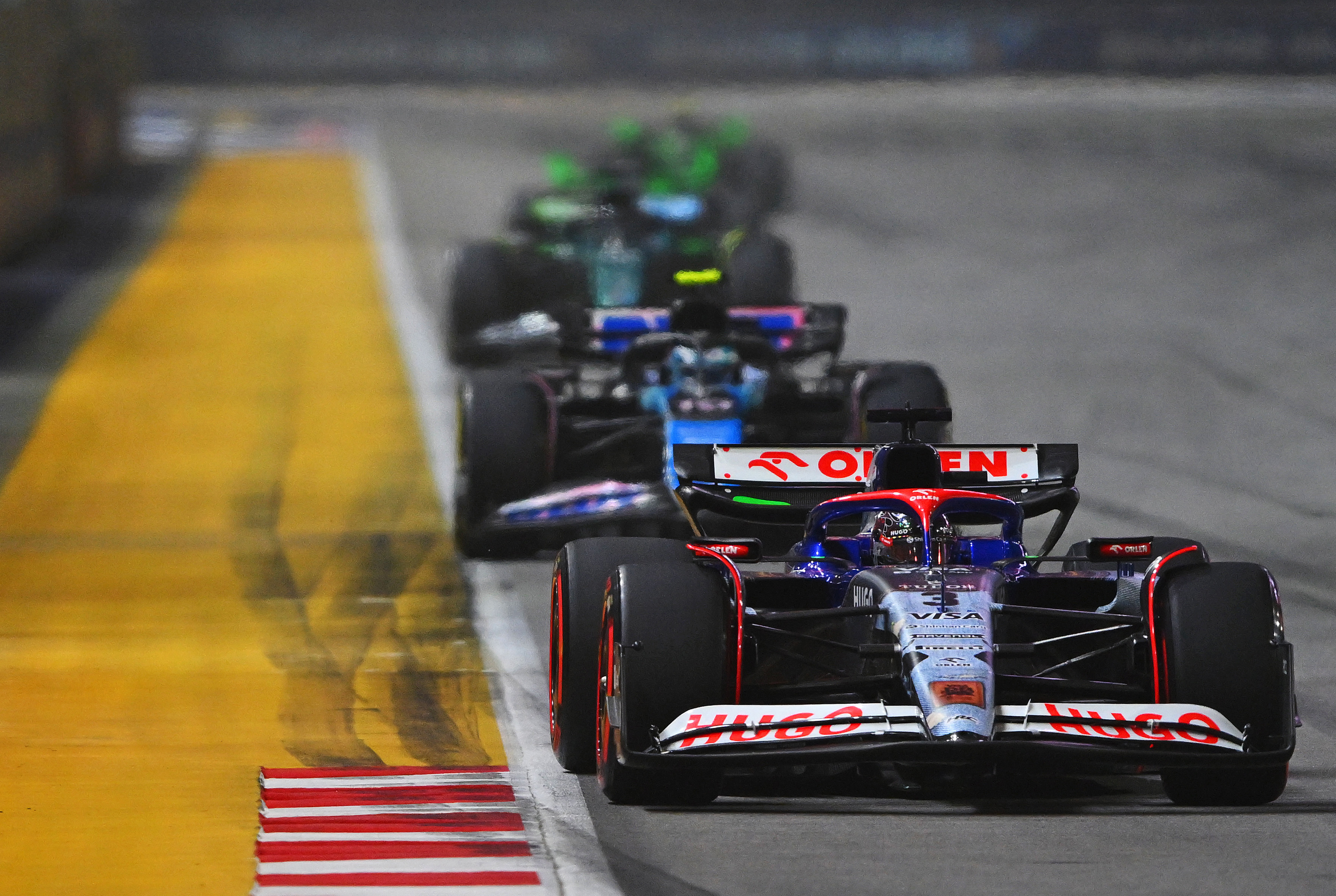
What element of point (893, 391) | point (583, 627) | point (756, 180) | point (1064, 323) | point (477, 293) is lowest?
point (756, 180)

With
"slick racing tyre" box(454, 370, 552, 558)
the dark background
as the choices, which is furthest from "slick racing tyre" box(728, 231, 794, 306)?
the dark background

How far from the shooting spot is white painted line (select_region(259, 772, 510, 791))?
827 centimetres

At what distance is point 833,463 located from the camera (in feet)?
31.9

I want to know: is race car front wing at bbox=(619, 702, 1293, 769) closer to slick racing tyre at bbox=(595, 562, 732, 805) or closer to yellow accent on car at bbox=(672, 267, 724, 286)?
slick racing tyre at bbox=(595, 562, 732, 805)

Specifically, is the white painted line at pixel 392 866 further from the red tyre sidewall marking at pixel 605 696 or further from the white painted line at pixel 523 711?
the red tyre sidewall marking at pixel 605 696

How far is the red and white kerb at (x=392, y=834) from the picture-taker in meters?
6.94

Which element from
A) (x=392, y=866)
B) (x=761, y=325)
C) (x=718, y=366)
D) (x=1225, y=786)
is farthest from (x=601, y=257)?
(x=392, y=866)

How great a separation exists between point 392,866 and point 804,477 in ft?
10.2

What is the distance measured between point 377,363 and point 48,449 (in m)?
4.91

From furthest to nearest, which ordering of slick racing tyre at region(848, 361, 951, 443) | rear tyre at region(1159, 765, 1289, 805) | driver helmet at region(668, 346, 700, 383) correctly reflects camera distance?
driver helmet at region(668, 346, 700, 383), slick racing tyre at region(848, 361, 951, 443), rear tyre at region(1159, 765, 1289, 805)

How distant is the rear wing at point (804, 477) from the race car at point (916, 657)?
2.02 ft

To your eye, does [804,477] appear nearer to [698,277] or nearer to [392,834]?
[392,834]

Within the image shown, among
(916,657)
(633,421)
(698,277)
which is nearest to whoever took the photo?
(916,657)

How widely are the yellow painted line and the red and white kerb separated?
0.45ft
